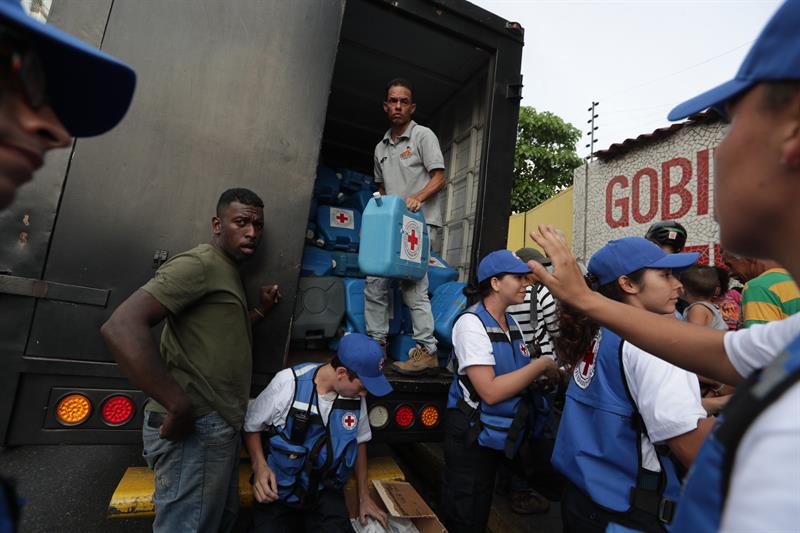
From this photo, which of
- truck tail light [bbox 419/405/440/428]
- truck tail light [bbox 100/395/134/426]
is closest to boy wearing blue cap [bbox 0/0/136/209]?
truck tail light [bbox 100/395/134/426]

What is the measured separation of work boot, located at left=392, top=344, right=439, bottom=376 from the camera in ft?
7.52

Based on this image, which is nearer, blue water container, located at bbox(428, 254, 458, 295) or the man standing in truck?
the man standing in truck

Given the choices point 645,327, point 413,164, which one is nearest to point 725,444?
point 645,327

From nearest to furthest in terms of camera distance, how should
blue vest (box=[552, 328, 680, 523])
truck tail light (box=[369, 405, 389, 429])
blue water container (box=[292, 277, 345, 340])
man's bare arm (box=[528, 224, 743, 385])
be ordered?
1. man's bare arm (box=[528, 224, 743, 385])
2. blue vest (box=[552, 328, 680, 523])
3. truck tail light (box=[369, 405, 389, 429])
4. blue water container (box=[292, 277, 345, 340])

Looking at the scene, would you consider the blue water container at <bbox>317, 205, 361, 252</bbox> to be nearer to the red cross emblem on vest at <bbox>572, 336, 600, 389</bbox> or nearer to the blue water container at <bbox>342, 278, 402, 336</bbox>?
the blue water container at <bbox>342, 278, 402, 336</bbox>

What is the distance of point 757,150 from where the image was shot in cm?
57

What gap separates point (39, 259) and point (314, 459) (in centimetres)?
138

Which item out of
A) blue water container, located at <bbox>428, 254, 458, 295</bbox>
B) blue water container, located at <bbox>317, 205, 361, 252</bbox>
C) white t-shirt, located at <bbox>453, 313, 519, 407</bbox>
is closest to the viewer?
white t-shirt, located at <bbox>453, 313, 519, 407</bbox>

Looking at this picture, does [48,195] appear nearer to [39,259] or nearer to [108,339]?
[39,259]

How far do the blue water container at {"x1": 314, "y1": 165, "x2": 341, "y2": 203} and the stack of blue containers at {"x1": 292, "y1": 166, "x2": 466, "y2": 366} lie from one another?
0.18 metres

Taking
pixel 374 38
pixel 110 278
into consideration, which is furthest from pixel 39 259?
pixel 374 38

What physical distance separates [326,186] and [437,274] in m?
1.75

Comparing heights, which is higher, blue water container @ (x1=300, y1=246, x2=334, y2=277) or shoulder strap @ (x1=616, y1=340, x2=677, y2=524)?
blue water container @ (x1=300, y1=246, x2=334, y2=277)

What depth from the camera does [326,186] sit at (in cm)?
422
